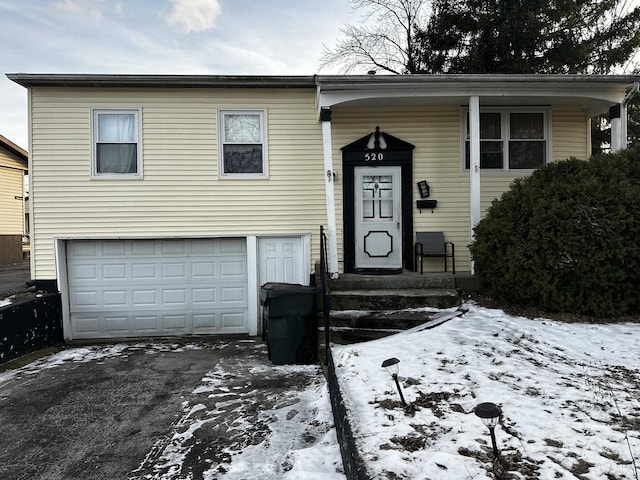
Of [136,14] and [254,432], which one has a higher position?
[136,14]

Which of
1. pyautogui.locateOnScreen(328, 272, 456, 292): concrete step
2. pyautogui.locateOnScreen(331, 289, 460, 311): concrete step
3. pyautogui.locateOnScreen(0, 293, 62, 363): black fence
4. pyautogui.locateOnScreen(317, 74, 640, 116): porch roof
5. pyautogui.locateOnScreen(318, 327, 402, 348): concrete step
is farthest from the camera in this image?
pyautogui.locateOnScreen(317, 74, 640, 116): porch roof

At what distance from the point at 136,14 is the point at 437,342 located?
10.7m

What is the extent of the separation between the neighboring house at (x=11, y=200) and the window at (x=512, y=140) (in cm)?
1768

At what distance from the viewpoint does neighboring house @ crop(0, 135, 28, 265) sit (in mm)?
Result: 17531

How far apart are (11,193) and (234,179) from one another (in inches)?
592

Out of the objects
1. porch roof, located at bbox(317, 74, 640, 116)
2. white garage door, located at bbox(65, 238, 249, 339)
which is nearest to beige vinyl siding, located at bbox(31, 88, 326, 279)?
white garage door, located at bbox(65, 238, 249, 339)

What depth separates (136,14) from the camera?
10805 mm

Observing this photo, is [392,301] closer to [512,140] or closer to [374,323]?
[374,323]

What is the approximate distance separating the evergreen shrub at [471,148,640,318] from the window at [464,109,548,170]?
208 centimetres

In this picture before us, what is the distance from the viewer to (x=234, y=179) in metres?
8.20

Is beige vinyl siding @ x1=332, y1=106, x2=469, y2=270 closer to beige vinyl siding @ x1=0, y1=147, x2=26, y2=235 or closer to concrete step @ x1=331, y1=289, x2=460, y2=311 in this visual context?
concrete step @ x1=331, y1=289, x2=460, y2=311

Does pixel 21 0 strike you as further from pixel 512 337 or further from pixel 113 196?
pixel 512 337

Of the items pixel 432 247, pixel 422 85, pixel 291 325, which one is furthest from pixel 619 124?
pixel 291 325

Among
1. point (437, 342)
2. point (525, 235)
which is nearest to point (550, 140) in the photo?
point (525, 235)
